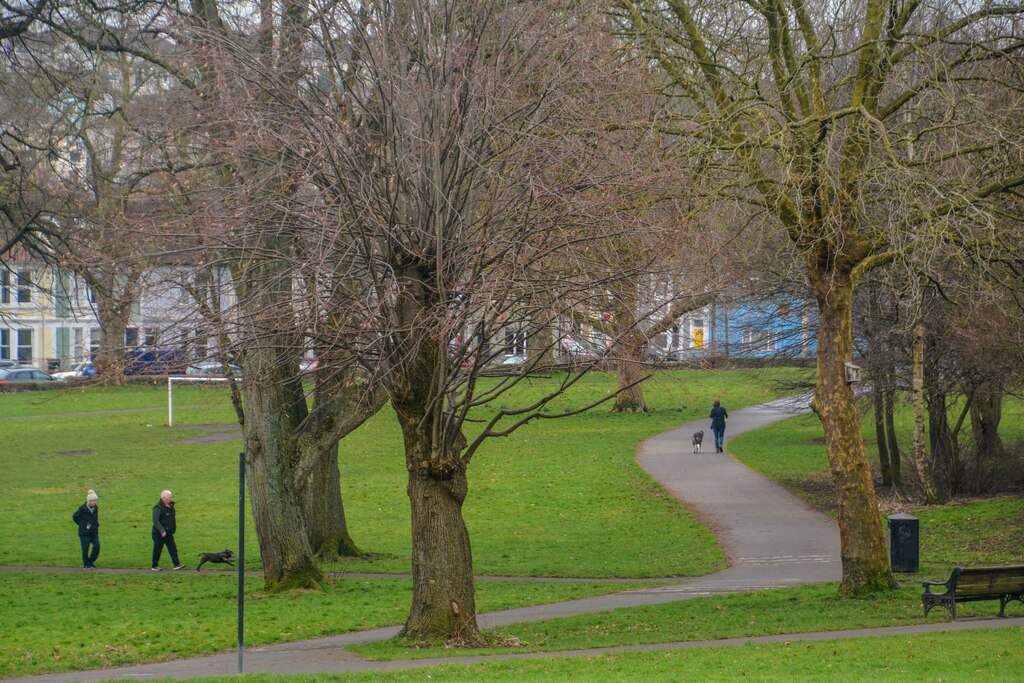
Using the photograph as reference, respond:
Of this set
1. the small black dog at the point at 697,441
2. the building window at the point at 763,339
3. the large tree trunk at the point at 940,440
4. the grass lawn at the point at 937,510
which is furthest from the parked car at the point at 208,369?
the small black dog at the point at 697,441

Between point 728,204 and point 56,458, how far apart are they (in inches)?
1222

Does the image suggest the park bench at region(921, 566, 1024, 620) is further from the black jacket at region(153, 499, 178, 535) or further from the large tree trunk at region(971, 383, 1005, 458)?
the large tree trunk at region(971, 383, 1005, 458)

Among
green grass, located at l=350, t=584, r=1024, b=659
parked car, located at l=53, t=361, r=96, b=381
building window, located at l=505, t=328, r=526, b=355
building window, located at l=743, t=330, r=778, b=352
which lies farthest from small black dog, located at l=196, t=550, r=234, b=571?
building window, located at l=743, t=330, r=778, b=352

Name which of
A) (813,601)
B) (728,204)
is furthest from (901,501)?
(728,204)

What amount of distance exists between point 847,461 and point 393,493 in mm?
18957

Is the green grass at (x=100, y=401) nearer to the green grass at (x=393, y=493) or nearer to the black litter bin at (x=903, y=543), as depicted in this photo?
the green grass at (x=393, y=493)

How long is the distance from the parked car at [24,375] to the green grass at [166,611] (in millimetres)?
51678

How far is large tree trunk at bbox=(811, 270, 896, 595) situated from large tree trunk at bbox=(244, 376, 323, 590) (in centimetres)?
816

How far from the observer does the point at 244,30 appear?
55.7 feet

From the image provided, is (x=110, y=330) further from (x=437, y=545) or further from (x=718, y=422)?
(x=718, y=422)

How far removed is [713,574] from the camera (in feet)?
68.6

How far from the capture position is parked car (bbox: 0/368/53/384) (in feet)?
231

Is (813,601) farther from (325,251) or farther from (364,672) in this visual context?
(325,251)

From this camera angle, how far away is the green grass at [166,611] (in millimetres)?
14586
